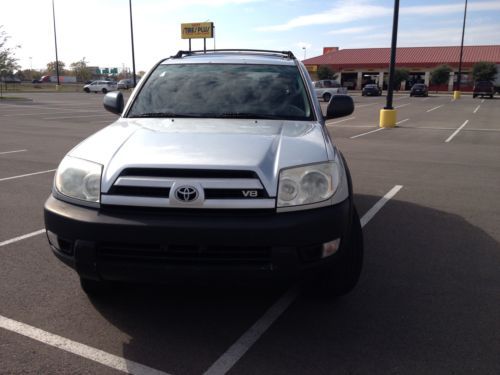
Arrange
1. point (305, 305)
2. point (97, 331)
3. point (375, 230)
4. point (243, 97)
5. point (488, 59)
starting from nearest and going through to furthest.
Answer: point (97, 331) < point (305, 305) < point (243, 97) < point (375, 230) < point (488, 59)

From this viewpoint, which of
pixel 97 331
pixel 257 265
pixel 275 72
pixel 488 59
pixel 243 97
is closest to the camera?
pixel 257 265

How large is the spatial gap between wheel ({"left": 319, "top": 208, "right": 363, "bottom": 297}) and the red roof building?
6479cm

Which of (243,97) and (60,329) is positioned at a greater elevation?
(243,97)

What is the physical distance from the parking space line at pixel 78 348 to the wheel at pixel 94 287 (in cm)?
43

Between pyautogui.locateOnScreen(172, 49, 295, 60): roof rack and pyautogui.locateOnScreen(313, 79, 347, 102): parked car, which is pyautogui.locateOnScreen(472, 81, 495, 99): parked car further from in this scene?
pyautogui.locateOnScreen(172, 49, 295, 60): roof rack

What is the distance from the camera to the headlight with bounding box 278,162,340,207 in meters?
2.75

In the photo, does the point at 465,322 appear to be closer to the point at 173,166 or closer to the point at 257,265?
the point at 257,265

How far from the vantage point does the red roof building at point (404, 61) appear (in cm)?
6222

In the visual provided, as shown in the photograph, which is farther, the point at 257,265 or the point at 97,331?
the point at 97,331

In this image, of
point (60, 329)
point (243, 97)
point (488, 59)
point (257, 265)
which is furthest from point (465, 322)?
point (488, 59)

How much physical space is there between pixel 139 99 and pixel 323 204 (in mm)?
2195

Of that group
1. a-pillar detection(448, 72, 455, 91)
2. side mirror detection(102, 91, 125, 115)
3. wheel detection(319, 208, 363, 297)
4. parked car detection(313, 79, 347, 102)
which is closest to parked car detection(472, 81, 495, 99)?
parked car detection(313, 79, 347, 102)

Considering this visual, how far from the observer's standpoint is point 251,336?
3.00 m

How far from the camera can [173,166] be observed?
273 cm
